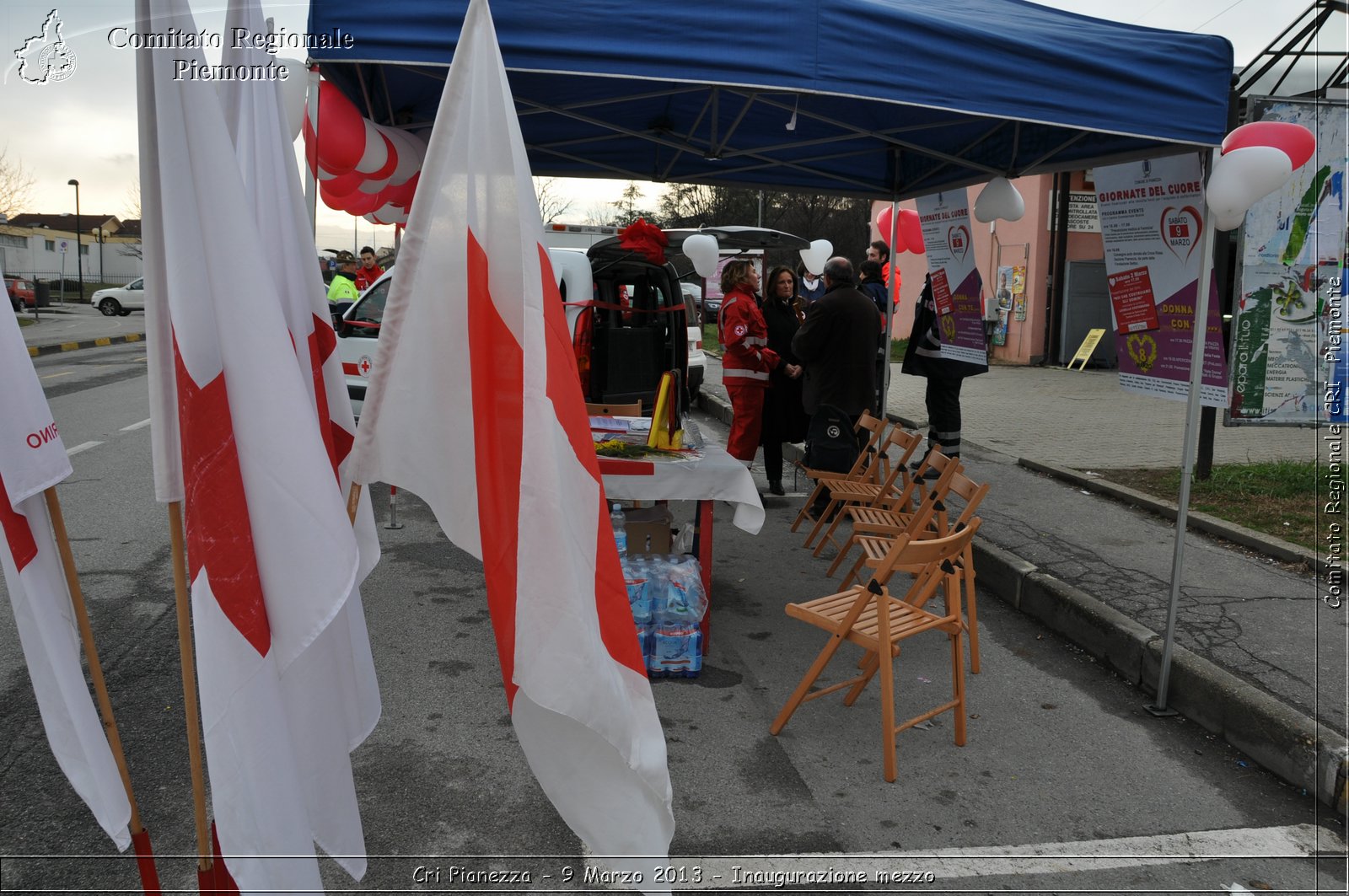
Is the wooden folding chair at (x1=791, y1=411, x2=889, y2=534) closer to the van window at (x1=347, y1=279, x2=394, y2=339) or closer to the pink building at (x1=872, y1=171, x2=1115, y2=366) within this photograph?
the van window at (x1=347, y1=279, x2=394, y2=339)

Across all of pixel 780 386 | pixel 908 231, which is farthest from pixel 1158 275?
pixel 908 231

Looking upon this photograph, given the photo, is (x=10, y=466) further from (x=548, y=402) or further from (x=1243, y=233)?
(x=1243, y=233)

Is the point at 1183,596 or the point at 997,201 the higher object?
the point at 997,201

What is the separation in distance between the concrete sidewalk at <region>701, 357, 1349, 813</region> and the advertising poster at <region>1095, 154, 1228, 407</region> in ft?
4.13

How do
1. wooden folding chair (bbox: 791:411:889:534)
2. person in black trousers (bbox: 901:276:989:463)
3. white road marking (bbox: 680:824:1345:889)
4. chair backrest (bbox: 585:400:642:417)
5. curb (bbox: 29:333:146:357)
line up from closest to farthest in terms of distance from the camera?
1. white road marking (bbox: 680:824:1345:889)
2. chair backrest (bbox: 585:400:642:417)
3. wooden folding chair (bbox: 791:411:889:534)
4. person in black trousers (bbox: 901:276:989:463)
5. curb (bbox: 29:333:146:357)

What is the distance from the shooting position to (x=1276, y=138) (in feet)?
13.6

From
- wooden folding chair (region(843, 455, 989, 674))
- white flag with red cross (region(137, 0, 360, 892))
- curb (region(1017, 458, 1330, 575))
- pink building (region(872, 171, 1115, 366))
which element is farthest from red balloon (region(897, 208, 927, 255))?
white flag with red cross (region(137, 0, 360, 892))

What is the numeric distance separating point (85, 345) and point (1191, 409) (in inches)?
968

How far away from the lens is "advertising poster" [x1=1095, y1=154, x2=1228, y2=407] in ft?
14.5

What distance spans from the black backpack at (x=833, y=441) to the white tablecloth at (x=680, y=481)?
2585 mm

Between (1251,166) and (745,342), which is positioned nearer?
(1251,166)

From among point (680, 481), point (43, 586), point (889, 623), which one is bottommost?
point (889, 623)

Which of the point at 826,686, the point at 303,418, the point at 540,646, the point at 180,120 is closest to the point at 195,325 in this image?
the point at 303,418

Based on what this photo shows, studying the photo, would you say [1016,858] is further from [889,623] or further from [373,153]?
[373,153]
